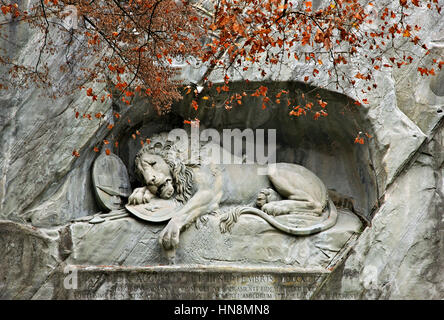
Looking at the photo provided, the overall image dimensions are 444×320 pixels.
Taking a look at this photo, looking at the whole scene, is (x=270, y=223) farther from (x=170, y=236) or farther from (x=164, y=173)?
(x=164, y=173)

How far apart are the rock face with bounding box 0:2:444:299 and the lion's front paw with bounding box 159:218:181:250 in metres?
0.19

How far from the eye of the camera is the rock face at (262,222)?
8.77m

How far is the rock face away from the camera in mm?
8773

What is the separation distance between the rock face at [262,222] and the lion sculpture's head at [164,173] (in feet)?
1.65

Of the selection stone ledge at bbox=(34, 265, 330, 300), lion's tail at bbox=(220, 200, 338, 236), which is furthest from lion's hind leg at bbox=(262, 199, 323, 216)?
stone ledge at bbox=(34, 265, 330, 300)

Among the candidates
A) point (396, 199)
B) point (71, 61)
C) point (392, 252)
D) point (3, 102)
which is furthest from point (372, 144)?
point (3, 102)

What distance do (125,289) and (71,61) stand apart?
311 centimetres

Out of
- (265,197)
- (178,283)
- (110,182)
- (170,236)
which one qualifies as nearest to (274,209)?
(265,197)

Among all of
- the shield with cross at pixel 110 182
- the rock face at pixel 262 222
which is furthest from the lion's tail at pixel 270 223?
the shield with cross at pixel 110 182

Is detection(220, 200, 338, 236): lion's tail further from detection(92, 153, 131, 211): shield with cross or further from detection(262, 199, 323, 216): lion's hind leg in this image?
detection(92, 153, 131, 211): shield with cross

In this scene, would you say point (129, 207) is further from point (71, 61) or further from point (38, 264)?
point (71, 61)

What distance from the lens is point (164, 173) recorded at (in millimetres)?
9594

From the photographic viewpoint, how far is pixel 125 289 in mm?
8523

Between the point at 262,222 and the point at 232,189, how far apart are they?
67 cm
